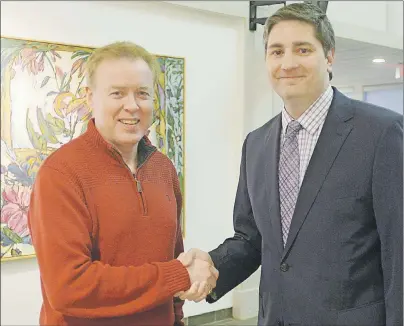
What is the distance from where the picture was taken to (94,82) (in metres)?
1.45

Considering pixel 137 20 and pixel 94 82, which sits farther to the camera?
pixel 137 20

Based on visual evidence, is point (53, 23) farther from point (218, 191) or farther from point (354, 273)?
point (354, 273)

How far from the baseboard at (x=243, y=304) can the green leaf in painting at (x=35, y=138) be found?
3.40 ft

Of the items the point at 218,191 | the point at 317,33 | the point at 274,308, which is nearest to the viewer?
the point at 317,33

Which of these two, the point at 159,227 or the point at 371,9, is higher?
the point at 371,9

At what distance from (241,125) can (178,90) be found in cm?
29

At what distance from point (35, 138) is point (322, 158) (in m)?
0.83

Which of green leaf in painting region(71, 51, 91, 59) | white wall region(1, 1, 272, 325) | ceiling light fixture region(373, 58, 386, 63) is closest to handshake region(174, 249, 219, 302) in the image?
white wall region(1, 1, 272, 325)

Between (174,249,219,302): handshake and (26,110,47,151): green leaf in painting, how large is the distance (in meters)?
0.51

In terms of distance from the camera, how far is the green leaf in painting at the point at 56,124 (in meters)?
1.62

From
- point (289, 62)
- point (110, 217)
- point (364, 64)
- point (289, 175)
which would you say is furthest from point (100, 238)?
point (364, 64)

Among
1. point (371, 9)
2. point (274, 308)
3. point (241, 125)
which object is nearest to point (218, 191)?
point (241, 125)

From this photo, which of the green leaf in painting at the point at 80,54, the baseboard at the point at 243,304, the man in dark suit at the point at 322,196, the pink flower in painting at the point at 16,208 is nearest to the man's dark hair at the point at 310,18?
the man in dark suit at the point at 322,196

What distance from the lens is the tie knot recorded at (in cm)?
168
